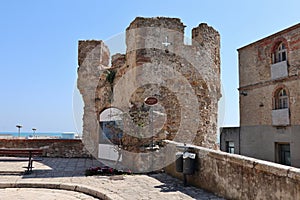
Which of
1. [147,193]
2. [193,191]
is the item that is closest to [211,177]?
[193,191]

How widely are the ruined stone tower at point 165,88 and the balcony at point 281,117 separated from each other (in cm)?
540

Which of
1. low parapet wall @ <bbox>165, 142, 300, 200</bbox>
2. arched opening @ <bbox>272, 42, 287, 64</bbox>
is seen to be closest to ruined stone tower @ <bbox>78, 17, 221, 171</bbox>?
low parapet wall @ <bbox>165, 142, 300, 200</bbox>

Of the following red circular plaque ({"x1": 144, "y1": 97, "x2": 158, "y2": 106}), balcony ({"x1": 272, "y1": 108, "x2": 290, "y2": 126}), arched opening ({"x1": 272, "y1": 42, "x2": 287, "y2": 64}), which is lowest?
balcony ({"x1": 272, "y1": 108, "x2": 290, "y2": 126})

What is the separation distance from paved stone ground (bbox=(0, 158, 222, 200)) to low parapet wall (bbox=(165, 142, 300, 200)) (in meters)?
0.29

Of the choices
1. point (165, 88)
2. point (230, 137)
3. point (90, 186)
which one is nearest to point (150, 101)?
point (165, 88)

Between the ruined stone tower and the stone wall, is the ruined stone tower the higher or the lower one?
the higher one

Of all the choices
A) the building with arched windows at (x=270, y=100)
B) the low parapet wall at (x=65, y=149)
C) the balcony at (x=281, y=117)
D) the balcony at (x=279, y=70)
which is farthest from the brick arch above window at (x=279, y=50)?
the low parapet wall at (x=65, y=149)

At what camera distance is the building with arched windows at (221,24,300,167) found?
13500mm

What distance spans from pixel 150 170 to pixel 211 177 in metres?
2.65

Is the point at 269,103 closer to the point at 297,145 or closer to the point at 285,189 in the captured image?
the point at 297,145

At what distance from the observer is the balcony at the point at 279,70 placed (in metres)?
14.1

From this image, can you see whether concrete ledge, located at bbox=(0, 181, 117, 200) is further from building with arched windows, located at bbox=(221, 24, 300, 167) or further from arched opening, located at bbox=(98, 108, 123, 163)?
building with arched windows, located at bbox=(221, 24, 300, 167)

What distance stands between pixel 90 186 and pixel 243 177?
11.0ft

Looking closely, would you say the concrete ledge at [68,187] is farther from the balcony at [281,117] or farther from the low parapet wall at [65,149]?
the balcony at [281,117]
